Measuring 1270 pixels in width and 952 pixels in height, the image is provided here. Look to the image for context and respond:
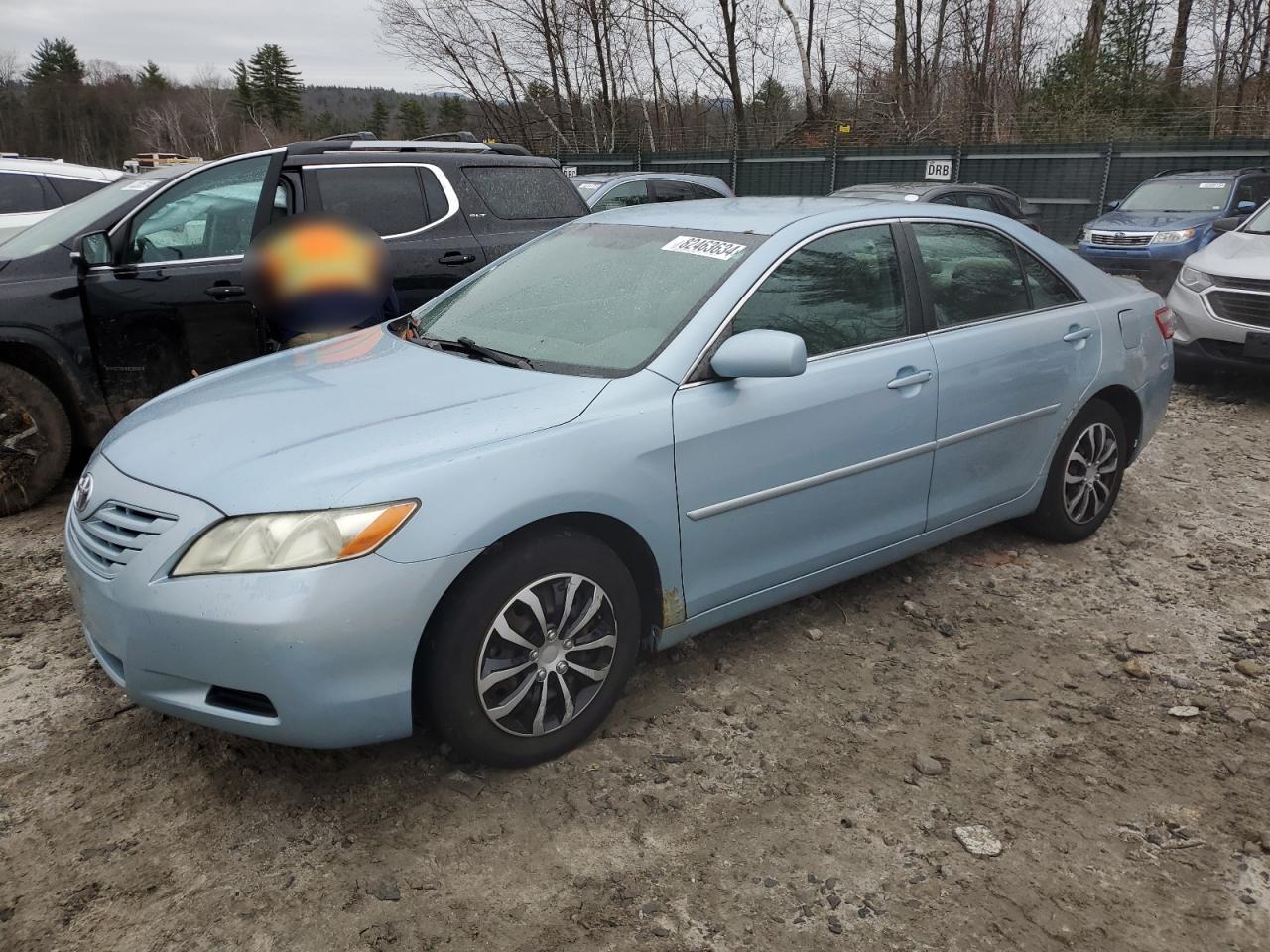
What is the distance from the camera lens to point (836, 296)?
135 inches

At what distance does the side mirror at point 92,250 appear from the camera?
4809mm

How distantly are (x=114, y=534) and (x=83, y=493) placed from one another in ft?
1.24

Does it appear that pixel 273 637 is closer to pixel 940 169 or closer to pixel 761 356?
pixel 761 356

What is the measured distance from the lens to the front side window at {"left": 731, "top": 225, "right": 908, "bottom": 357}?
3.20 meters

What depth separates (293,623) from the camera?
2.25 meters

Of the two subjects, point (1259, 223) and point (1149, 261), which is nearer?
point (1259, 223)

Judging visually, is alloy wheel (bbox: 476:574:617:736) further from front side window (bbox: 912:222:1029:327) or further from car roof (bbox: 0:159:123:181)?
car roof (bbox: 0:159:123:181)

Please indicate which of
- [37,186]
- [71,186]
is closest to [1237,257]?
[71,186]

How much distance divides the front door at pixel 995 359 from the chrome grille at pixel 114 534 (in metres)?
2.69

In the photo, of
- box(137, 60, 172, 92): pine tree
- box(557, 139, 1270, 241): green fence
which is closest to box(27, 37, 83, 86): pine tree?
box(137, 60, 172, 92): pine tree

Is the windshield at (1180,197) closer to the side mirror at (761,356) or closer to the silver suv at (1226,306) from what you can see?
the silver suv at (1226,306)

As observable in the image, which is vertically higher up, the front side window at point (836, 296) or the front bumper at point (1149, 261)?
the front side window at point (836, 296)

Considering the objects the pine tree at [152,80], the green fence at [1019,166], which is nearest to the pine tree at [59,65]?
the pine tree at [152,80]

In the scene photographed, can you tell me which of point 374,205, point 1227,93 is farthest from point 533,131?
point 374,205
